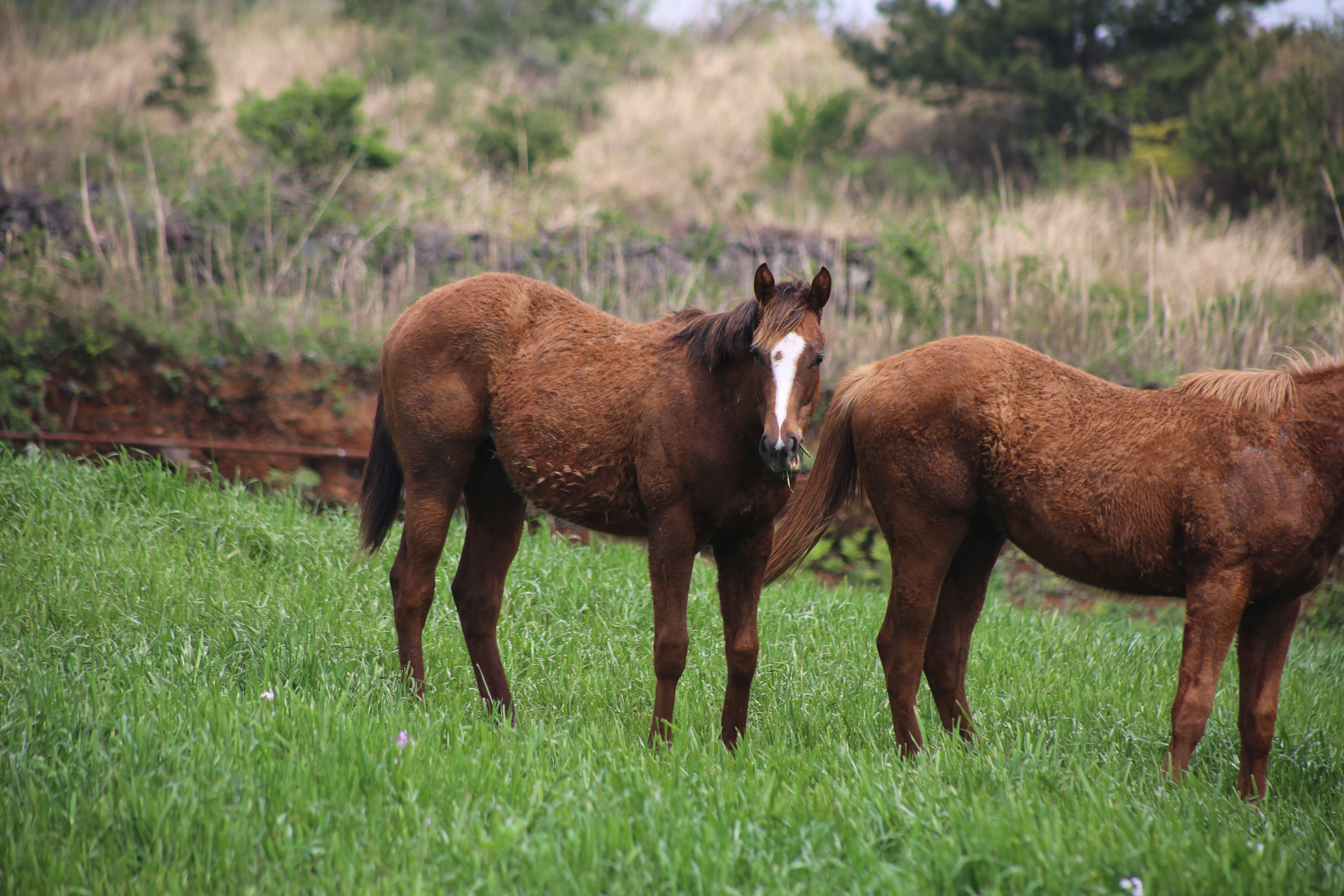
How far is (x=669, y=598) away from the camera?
4305 mm

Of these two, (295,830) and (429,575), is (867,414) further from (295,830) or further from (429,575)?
(295,830)

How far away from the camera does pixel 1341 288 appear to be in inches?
421

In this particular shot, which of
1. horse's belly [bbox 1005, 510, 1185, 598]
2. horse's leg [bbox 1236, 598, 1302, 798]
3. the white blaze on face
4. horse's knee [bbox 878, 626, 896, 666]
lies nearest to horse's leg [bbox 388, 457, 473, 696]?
the white blaze on face

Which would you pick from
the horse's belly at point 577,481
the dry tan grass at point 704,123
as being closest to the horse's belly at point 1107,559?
the horse's belly at point 577,481

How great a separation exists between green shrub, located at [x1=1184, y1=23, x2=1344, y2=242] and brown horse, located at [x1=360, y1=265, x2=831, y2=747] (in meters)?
13.9

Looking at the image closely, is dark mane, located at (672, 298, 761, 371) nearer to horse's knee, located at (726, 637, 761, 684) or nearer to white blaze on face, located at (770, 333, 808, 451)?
white blaze on face, located at (770, 333, 808, 451)

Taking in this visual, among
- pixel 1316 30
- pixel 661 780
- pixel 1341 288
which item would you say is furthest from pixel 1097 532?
pixel 1316 30

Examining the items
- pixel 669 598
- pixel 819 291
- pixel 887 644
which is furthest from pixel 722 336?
pixel 887 644

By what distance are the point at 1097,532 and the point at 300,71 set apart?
71.3ft

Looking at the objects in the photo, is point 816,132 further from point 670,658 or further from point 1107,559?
point 670,658

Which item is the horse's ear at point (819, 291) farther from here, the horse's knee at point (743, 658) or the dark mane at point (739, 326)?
the horse's knee at point (743, 658)

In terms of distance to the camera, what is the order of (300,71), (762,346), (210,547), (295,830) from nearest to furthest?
(295,830)
(762,346)
(210,547)
(300,71)

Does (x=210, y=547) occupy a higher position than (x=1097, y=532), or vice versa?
(x=1097, y=532)

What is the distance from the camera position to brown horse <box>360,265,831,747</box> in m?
4.13
